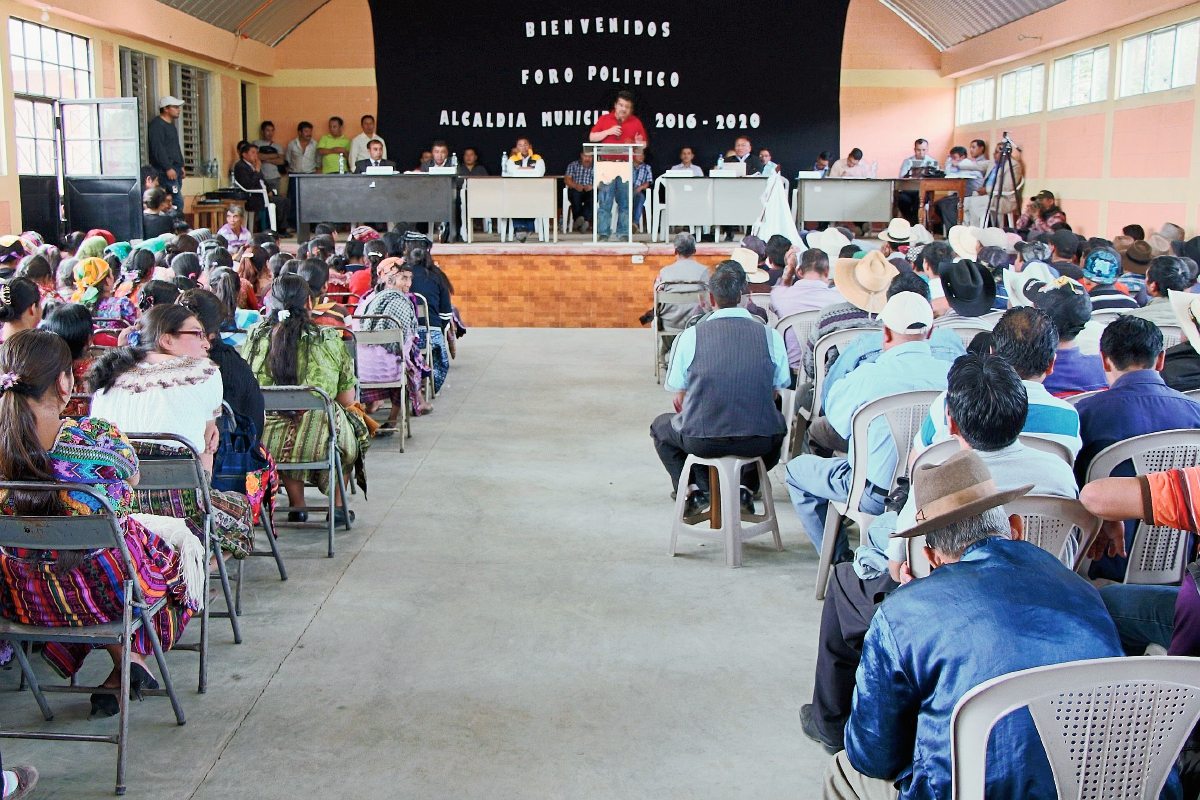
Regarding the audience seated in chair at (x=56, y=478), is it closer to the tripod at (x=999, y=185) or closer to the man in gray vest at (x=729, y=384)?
the man in gray vest at (x=729, y=384)

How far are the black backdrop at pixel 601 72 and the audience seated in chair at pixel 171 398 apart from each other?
12.8 m

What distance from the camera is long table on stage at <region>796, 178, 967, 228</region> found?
482 inches

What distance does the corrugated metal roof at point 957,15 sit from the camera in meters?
13.0

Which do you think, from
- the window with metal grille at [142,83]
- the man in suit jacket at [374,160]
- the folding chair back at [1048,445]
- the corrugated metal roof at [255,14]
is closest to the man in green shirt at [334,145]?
the man in suit jacket at [374,160]

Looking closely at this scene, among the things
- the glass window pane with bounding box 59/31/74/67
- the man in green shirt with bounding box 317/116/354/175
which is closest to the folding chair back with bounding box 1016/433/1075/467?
the glass window pane with bounding box 59/31/74/67

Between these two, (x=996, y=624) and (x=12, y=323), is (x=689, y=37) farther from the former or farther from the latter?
(x=996, y=624)

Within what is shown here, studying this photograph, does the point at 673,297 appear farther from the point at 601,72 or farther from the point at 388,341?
the point at 601,72

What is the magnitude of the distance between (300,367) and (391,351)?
53.1 inches

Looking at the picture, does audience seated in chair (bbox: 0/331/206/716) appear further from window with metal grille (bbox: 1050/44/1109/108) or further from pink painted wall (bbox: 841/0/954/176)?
pink painted wall (bbox: 841/0/954/176)

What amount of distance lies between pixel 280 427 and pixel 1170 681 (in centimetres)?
340

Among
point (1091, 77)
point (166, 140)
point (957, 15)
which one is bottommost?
point (166, 140)

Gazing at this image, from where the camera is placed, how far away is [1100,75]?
1164cm

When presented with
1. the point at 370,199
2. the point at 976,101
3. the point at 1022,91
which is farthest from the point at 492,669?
the point at 976,101

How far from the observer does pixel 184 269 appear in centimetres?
568
